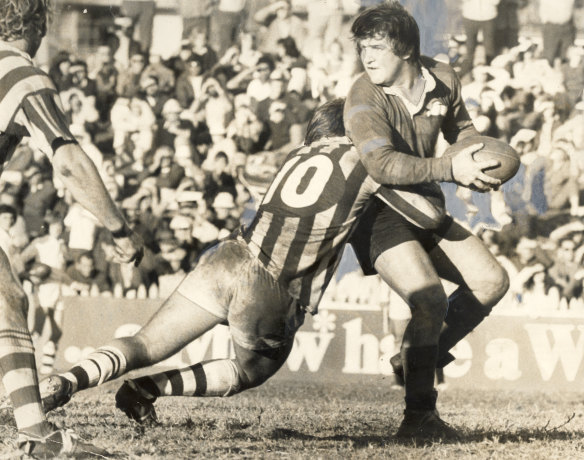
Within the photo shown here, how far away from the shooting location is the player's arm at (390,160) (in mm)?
3113

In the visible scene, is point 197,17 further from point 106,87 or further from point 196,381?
point 196,381

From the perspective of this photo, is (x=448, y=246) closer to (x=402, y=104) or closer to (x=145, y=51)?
(x=402, y=104)

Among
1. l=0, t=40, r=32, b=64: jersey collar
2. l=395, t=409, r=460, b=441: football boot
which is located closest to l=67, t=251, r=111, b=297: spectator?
l=0, t=40, r=32, b=64: jersey collar

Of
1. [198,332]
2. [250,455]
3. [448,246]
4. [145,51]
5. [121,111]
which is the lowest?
[250,455]

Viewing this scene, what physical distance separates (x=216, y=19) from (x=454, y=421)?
5.74ft

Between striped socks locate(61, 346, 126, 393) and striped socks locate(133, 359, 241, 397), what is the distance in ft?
0.28

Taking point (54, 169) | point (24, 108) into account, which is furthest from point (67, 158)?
point (24, 108)

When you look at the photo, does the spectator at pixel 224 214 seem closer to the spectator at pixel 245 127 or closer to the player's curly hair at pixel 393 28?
the spectator at pixel 245 127

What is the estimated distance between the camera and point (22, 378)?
122 inches

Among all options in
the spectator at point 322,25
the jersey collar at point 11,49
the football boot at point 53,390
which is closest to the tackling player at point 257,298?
the football boot at point 53,390

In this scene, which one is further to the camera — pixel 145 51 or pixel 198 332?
pixel 145 51

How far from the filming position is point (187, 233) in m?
3.51

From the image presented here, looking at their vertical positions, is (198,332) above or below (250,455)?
above

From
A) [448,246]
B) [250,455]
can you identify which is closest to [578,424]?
Result: [448,246]
